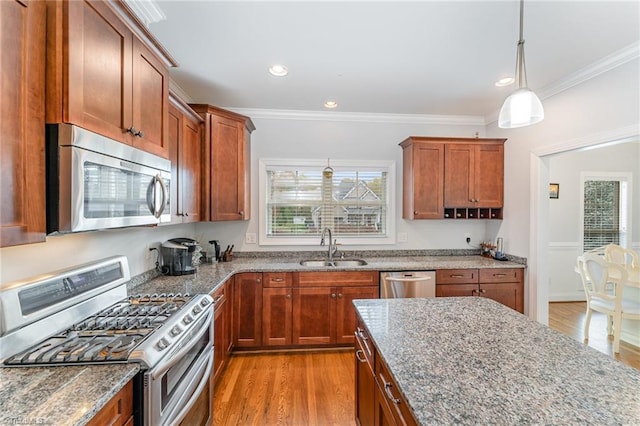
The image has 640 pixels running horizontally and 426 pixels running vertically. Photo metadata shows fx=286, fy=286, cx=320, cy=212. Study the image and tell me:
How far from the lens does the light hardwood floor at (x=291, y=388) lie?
2.08 metres

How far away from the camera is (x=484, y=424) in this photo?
760mm

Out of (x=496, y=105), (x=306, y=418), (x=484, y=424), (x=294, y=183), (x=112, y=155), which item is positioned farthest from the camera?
(x=294, y=183)

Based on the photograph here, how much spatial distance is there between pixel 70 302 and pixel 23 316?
25cm

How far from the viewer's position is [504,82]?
108 inches

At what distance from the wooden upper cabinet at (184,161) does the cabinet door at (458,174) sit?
9.16 feet

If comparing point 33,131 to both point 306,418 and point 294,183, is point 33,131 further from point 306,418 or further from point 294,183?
point 294,183

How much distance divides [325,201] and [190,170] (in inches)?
64.7

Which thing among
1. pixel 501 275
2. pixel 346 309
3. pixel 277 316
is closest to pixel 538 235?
pixel 501 275

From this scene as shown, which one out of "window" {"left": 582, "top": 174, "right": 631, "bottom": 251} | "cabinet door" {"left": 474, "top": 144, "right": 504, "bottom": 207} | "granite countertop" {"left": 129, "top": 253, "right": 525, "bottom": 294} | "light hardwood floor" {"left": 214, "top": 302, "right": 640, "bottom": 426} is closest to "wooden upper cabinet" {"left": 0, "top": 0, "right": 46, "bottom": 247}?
"granite countertop" {"left": 129, "top": 253, "right": 525, "bottom": 294}

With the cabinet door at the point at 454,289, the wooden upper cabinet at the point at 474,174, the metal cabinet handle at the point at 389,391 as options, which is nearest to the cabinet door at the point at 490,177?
the wooden upper cabinet at the point at 474,174

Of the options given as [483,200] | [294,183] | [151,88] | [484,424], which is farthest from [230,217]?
[483,200]

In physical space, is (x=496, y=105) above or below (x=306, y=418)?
above

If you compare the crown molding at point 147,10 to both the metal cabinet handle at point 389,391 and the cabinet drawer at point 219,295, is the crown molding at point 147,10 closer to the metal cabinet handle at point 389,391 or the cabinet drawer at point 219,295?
the cabinet drawer at point 219,295

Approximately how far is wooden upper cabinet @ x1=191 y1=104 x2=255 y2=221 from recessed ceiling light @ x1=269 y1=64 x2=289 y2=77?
733mm
